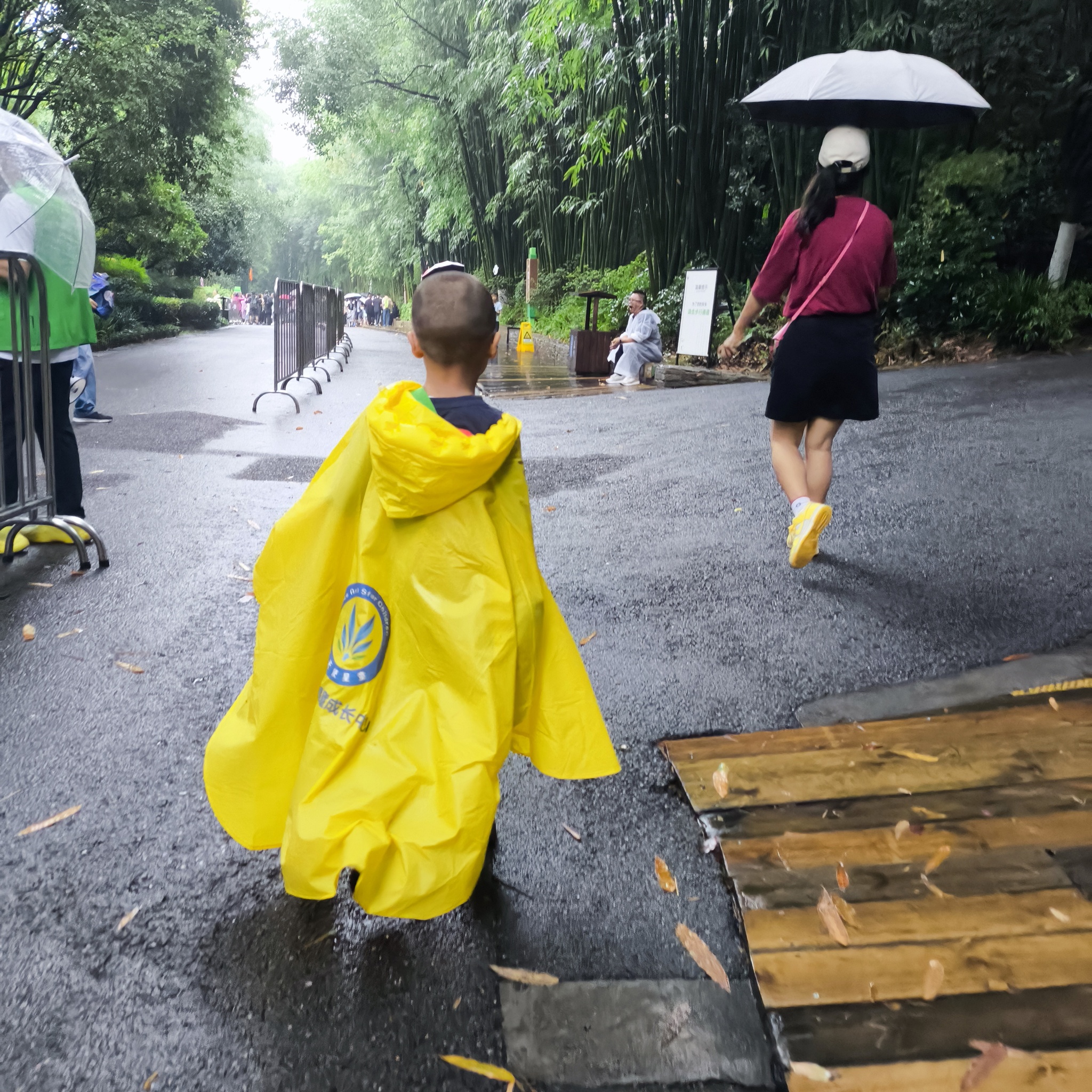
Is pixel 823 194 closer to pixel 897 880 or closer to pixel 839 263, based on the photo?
pixel 839 263

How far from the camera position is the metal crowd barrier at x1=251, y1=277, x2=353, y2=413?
11.3 meters

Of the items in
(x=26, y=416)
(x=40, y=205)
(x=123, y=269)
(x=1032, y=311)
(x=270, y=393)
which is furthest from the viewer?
(x=123, y=269)

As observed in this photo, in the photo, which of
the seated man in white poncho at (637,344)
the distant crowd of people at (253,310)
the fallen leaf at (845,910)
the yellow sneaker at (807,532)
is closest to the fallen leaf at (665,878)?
the fallen leaf at (845,910)

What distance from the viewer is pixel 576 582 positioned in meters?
4.29

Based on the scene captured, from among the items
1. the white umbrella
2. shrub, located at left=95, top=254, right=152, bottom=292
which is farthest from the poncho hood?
shrub, located at left=95, top=254, right=152, bottom=292

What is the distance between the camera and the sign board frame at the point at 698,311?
41.0 feet

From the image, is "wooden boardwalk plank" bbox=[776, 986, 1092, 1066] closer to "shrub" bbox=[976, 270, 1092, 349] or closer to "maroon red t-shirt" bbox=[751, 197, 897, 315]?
"maroon red t-shirt" bbox=[751, 197, 897, 315]

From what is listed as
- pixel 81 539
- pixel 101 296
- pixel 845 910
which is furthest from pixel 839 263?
pixel 101 296

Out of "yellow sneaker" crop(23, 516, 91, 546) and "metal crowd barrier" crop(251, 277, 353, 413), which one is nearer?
"yellow sneaker" crop(23, 516, 91, 546)

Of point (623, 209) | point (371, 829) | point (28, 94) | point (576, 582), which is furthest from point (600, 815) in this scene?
point (28, 94)

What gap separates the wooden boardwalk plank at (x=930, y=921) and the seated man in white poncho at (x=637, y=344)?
11.1m

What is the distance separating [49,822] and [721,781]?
68.3 inches

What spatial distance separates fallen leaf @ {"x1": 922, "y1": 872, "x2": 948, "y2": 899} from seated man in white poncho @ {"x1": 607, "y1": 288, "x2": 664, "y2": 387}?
1106 cm

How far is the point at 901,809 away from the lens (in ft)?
7.98
